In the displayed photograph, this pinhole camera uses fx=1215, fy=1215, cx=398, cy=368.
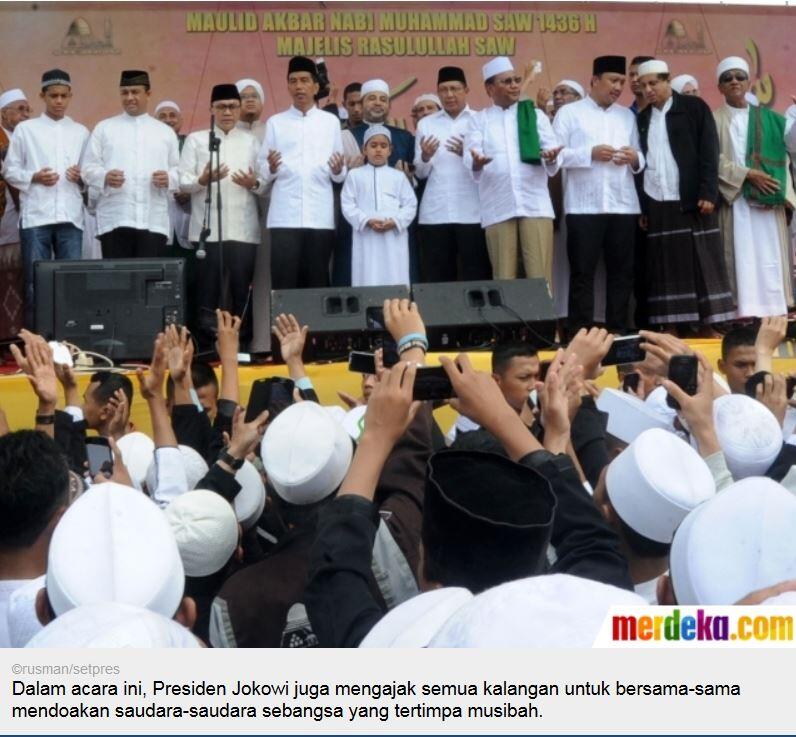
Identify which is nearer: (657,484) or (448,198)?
(657,484)

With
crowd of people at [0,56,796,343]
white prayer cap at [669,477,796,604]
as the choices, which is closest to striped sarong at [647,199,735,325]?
crowd of people at [0,56,796,343]

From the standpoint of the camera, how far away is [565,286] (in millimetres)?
7590

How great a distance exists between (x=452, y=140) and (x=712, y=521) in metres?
5.42

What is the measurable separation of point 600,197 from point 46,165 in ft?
10.6

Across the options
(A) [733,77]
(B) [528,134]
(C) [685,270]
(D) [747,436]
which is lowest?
(D) [747,436]

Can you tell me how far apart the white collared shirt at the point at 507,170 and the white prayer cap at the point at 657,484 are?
14.7 feet

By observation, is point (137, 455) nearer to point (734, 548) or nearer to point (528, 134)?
Answer: point (734, 548)

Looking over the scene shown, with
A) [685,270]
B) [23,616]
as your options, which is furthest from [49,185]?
[23,616]

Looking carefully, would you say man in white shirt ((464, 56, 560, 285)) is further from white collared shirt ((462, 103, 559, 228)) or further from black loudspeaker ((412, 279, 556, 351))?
black loudspeaker ((412, 279, 556, 351))

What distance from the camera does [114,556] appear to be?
6.31 ft

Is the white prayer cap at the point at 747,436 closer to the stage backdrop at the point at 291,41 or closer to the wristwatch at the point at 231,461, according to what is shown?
the wristwatch at the point at 231,461

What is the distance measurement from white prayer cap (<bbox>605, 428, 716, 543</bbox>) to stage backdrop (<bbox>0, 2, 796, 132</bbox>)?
23.0 ft

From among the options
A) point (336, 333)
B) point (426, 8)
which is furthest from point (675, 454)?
point (426, 8)

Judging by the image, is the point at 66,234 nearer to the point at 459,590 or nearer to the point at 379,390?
the point at 379,390
